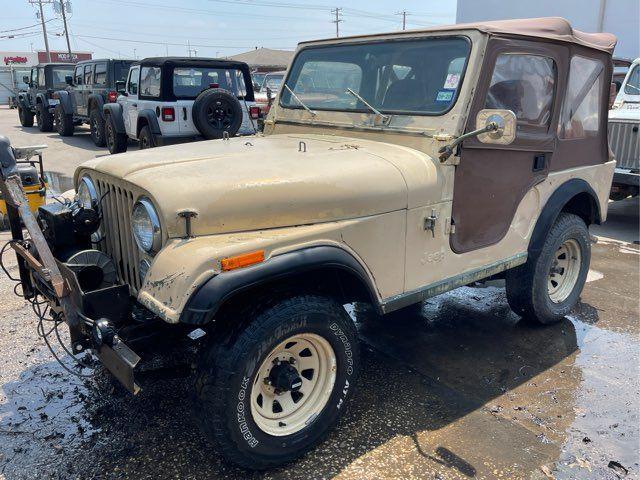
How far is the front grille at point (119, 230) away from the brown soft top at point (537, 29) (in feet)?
6.84

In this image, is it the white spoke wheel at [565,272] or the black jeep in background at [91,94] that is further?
the black jeep in background at [91,94]

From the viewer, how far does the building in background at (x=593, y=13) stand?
19812 millimetres

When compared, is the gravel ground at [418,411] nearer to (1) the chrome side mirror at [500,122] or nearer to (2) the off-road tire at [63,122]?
(1) the chrome side mirror at [500,122]

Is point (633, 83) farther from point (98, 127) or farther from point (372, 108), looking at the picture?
point (98, 127)

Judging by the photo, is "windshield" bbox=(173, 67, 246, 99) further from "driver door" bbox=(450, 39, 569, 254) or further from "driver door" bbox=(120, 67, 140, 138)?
"driver door" bbox=(450, 39, 569, 254)

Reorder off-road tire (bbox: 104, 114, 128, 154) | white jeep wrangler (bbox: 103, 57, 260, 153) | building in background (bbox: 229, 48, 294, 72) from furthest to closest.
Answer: building in background (bbox: 229, 48, 294, 72) → off-road tire (bbox: 104, 114, 128, 154) → white jeep wrangler (bbox: 103, 57, 260, 153)

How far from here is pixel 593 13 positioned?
68.8ft

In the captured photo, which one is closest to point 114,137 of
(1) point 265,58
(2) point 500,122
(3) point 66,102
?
(3) point 66,102

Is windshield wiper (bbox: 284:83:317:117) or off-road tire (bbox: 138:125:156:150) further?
off-road tire (bbox: 138:125:156:150)

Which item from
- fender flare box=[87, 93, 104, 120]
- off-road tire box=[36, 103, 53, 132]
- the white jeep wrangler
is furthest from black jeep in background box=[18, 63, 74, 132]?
the white jeep wrangler

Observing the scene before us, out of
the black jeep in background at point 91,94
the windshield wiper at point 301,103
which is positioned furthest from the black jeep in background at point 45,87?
the windshield wiper at point 301,103

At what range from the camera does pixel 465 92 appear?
3129 millimetres

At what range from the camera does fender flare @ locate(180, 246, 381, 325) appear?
7.07 feet

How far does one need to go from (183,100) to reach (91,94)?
206 inches
